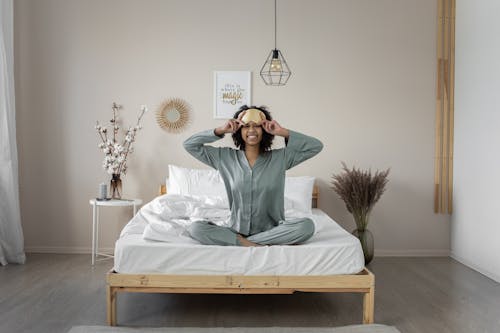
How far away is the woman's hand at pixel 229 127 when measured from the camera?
3.53m

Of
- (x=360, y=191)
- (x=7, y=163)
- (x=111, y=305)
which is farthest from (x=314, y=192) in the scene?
(x=7, y=163)

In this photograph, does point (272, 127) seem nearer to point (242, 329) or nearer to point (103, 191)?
point (242, 329)

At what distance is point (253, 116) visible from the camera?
356 cm

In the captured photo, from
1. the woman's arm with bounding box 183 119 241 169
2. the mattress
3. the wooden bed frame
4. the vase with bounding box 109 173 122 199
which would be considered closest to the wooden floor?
the wooden bed frame

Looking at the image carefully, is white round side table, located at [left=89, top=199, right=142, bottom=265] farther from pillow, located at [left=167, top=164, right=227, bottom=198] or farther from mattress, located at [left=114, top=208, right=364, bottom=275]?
mattress, located at [left=114, top=208, right=364, bottom=275]

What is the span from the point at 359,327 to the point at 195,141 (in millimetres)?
1534

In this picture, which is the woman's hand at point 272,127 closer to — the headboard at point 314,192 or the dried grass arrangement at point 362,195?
the dried grass arrangement at point 362,195

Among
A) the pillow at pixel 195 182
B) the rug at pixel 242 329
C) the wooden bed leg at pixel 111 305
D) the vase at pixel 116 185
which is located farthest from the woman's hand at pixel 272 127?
the vase at pixel 116 185

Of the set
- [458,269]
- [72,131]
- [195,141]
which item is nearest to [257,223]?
[195,141]

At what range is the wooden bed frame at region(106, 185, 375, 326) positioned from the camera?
3.27 m

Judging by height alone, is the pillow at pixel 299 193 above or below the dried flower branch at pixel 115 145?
below

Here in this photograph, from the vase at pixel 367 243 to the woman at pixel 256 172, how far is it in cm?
177

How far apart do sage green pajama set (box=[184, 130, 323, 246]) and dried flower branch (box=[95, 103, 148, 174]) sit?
193 cm

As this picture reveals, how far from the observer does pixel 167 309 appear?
3680mm
